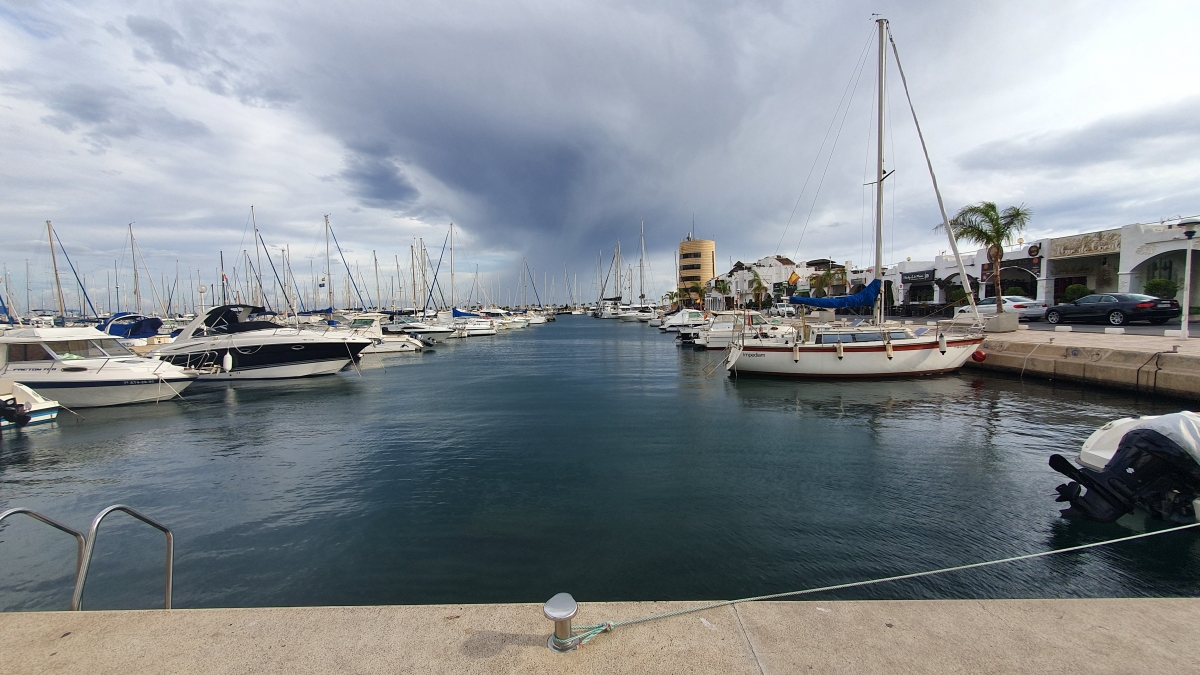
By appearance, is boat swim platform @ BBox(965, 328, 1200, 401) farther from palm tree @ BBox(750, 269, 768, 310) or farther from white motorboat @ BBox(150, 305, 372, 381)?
palm tree @ BBox(750, 269, 768, 310)

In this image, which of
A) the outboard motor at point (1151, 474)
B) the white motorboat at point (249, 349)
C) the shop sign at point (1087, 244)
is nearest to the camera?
the outboard motor at point (1151, 474)

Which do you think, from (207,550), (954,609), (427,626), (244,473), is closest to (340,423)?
(244,473)

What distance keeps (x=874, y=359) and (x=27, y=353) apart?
114 feet

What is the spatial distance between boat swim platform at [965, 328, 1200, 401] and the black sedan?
3.50 meters

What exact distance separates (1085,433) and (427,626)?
56.8ft

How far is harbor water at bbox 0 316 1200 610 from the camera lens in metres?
7.17

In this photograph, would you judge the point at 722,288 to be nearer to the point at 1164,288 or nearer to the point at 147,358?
the point at 1164,288

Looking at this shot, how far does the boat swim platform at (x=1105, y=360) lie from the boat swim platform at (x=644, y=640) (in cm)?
1931

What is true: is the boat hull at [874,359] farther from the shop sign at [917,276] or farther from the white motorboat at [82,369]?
the shop sign at [917,276]

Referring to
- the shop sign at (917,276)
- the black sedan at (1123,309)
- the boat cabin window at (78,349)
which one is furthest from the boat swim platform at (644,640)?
the shop sign at (917,276)

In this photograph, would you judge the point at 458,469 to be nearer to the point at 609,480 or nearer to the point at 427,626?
the point at 609,480

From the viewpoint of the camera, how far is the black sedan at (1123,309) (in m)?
26.0

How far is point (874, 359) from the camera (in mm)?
23812

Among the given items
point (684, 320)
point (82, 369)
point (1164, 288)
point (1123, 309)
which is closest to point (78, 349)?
point (82, 369)
